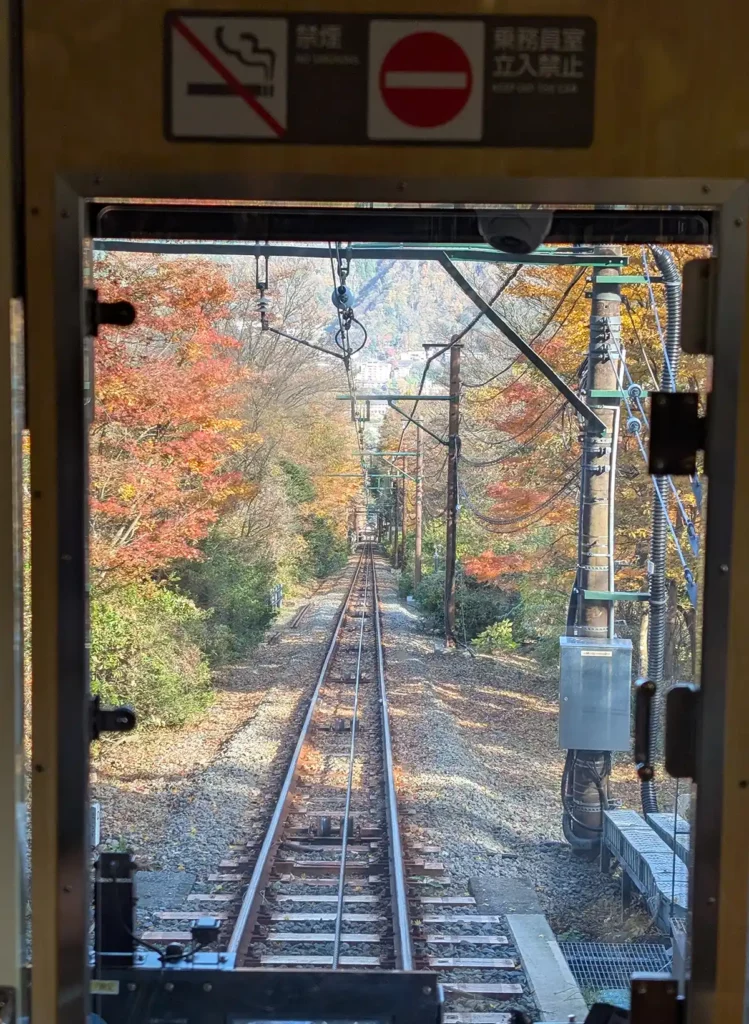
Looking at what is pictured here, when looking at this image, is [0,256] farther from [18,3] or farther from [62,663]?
[62,663]

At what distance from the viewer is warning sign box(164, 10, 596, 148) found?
1337 mm

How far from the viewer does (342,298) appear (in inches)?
77.2

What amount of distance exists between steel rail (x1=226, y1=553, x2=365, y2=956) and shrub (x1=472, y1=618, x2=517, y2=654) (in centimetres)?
48

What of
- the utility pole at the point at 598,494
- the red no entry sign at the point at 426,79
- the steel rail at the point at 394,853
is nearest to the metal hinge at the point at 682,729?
the utility pole at the point at 598,494

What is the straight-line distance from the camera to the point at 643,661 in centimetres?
185

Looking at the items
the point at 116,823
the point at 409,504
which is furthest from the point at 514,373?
the point at 116,823

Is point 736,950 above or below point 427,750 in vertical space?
above

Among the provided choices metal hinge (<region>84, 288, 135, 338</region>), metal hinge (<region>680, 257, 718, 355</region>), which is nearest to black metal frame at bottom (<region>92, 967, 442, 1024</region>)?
metal hinge (<region>84, 288, 135, 338</region>)

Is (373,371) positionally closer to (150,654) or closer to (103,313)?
(103,313)

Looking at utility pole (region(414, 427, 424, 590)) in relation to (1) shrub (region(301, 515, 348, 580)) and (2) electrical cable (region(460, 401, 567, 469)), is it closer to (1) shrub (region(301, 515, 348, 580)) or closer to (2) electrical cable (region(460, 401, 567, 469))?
(2) electrical cable (region(460, 401, 567, 469))

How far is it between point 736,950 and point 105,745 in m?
1.31

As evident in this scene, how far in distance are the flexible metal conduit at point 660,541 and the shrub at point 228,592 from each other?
143cm

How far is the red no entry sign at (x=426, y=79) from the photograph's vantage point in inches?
52.6

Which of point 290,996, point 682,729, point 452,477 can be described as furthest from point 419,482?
point 290,996
